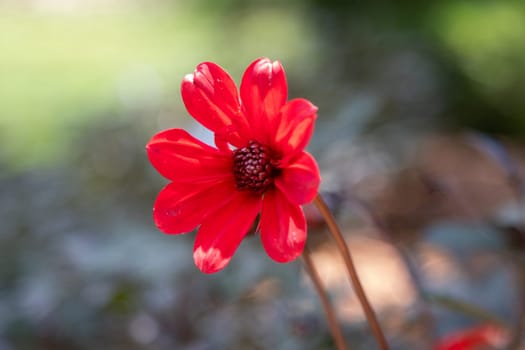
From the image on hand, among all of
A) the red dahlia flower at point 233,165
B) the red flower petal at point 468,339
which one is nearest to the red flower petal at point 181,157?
the red dahlia flower at point 233,165

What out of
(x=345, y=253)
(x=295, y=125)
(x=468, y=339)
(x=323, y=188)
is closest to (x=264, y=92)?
(x=295, y=125)

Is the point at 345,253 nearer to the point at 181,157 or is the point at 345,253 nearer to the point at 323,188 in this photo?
the point at 181,157

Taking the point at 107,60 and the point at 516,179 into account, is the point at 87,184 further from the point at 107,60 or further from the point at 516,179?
the point at 107,60

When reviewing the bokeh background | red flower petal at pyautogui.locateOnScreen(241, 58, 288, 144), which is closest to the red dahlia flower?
red flower petal at pyautogui.locateOnScreen(241, 58, 288, 144)

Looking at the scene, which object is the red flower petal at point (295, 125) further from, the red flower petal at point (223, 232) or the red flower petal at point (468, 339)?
the red flower petal at point (468, 339)

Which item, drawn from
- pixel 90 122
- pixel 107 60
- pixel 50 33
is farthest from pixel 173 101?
pixel 50 33

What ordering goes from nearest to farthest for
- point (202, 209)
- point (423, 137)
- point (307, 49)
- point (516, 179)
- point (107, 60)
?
point (202, 209) < point (516, 179) < point (423, 137) < point (307, 49) < point (107, 60)
